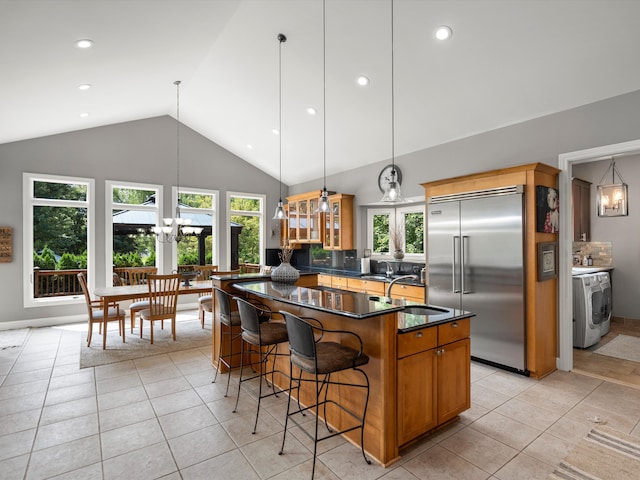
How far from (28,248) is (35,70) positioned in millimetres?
3324

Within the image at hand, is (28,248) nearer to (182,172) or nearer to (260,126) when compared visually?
(182,172)

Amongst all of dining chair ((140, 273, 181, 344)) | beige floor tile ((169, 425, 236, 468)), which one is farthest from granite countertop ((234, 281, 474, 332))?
dining chair ((140, 273, 181, 344))

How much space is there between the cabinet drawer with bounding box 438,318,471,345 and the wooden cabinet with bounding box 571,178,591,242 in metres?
4.23

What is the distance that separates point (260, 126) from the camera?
19.4ft

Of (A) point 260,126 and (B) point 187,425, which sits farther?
(A) point 260,126

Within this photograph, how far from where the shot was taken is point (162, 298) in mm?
4742

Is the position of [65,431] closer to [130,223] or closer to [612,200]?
[130,223]

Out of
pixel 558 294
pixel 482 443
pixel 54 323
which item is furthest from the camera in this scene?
pixel 54 323

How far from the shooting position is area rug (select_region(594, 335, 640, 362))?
4062 millimetres

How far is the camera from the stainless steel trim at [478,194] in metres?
3.48

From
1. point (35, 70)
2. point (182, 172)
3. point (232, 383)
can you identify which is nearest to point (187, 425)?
point (232, 383)

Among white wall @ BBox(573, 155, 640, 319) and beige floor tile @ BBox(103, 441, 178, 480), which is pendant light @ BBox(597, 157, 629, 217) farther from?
beige floor tile @ BBox(103, 441, 178, 480)

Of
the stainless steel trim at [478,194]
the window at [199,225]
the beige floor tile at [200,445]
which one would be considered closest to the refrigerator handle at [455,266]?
the stainless steel trim at [478,194]

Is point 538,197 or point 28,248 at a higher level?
point 538,197
